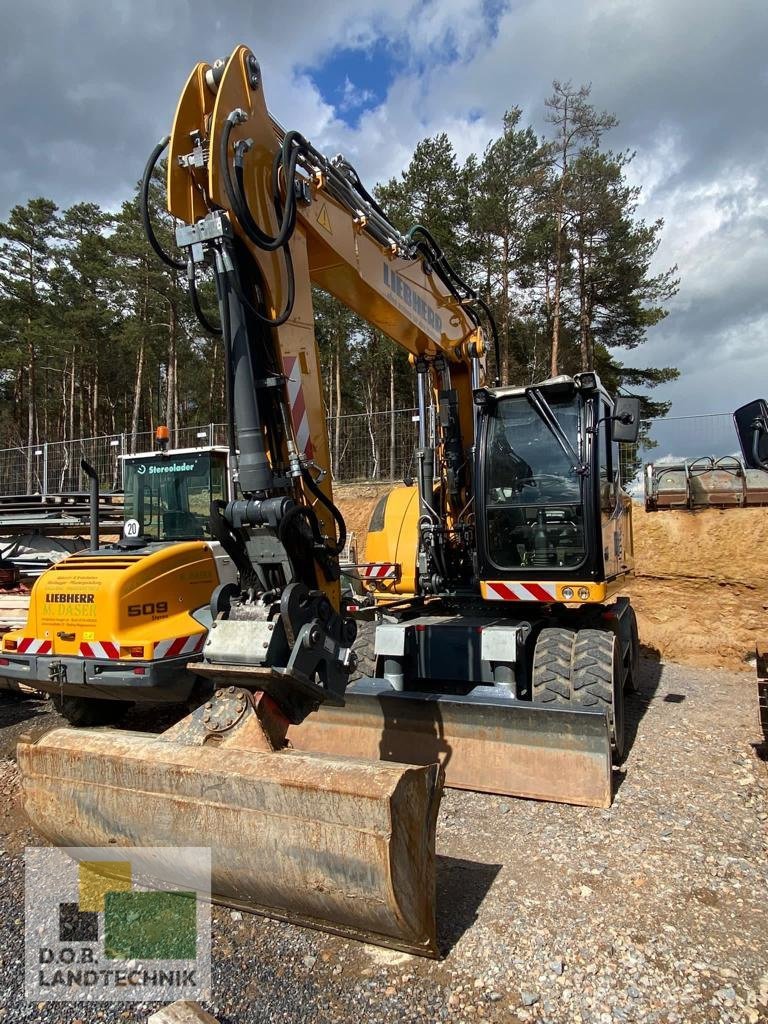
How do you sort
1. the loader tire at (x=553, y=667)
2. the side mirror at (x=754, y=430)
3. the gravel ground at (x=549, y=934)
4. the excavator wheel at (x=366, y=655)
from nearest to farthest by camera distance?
the gravel ground at (x=549, y=934) < the side mirror at (x=754, y=430) < the loader tire at (x=553, y=667) < the excavator wheel at (x=366, y=655)

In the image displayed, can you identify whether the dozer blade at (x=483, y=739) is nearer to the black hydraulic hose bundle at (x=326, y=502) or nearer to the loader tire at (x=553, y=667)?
the loader tire at (x=553, y=667)

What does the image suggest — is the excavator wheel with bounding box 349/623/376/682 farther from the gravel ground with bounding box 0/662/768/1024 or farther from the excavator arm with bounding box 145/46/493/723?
the excavator arm with bounding box 145/46/493/723

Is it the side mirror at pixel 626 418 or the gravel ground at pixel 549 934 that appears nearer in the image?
the gravel ground at pixel 549 934

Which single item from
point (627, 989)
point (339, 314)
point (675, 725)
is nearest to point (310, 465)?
point (627, 989)

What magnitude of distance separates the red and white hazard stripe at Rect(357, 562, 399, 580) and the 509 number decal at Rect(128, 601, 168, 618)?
1.77m

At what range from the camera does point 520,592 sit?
526cm

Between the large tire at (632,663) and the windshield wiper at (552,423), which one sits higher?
the windshield wiper at (552,423)

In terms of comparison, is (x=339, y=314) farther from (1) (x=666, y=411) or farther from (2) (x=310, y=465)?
(2) (x=310, y=465)

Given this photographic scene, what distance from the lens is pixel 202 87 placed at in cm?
354

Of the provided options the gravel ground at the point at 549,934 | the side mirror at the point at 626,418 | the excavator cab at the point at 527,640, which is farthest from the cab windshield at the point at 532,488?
the gravel ground at the point at 549,934

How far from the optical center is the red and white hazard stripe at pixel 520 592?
5184 mm

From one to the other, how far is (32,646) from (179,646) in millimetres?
1206

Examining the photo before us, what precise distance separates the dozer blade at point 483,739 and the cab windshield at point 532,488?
1202 mm

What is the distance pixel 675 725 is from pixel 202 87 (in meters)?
5.96
